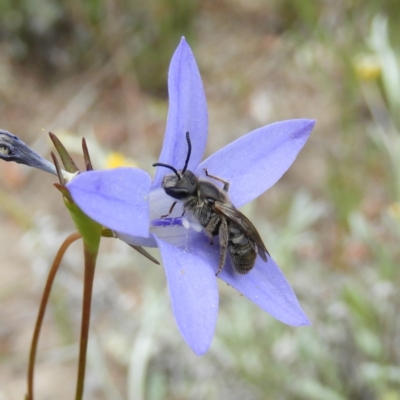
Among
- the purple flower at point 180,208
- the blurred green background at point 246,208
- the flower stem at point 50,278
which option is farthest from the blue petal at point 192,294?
the blurred green background at point 246,208

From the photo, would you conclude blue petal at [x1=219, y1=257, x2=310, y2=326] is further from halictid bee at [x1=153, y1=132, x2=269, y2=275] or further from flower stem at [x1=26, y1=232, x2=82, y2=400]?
flower stem at [x1=26, y1=232, x2=82, y2=400]

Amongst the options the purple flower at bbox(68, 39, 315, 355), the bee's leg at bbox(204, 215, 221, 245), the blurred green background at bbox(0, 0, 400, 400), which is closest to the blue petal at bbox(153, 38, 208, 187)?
the purple flower at bbox(68, 39, 315, 355)

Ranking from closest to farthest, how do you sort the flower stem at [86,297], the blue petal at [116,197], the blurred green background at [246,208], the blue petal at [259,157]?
the blue petal at [116,197]
the flower stem at [86,297]
the blue petal at [259,157]
the blurred green background at [246,208]

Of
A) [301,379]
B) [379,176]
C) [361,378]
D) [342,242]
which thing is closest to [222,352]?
[301,379]

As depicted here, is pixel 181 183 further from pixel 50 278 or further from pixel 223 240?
pixel 50 278

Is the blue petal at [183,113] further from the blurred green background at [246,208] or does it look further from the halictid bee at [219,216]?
the blurred green background at [246,208]

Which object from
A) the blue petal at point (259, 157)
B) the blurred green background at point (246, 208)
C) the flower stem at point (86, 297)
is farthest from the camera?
the blurred green background at point (246, 208)

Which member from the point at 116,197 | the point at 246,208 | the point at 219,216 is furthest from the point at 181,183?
the point at 246,208
